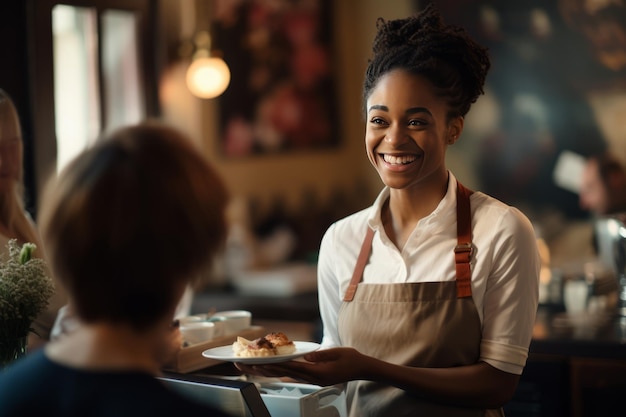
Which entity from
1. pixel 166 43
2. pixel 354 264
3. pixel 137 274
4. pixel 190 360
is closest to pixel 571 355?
pixel 354 264

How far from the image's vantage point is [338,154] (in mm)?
6230

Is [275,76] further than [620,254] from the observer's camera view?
Yes

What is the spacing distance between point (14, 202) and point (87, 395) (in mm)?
1345

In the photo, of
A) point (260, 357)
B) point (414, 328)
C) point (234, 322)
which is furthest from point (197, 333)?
point (414, 328)

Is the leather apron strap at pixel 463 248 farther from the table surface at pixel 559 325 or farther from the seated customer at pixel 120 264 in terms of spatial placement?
the table surface at pixel 559 325

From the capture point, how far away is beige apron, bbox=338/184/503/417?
1929mm

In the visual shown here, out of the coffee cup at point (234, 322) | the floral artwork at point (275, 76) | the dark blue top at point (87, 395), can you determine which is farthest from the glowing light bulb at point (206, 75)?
the dark blue top at point (87, 395)

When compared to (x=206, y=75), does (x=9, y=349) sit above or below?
below

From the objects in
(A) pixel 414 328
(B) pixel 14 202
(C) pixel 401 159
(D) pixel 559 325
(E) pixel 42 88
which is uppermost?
(E) pixel 42 88

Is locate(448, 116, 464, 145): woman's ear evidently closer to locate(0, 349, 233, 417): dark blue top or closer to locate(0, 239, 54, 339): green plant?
locate(0, 239, 54, 339): green plant

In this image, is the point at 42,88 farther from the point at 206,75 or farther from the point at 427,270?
the point at 427,270

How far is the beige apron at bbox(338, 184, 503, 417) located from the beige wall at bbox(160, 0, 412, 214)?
329cm

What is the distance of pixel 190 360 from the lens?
2.09 m

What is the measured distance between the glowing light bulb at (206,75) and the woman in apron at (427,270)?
262cm
